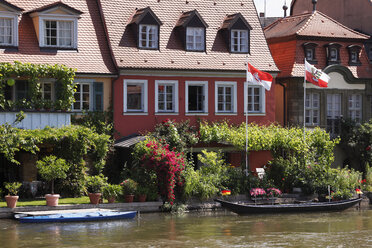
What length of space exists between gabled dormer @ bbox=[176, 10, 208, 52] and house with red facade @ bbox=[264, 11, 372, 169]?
18.3 ft

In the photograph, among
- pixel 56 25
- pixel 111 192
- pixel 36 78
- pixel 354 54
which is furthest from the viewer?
pixel 354 54

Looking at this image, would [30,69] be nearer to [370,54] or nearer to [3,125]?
[3,125]

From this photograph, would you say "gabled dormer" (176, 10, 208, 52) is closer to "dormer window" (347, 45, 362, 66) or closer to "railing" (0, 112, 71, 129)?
"railing" (0, 112, 71, 129)

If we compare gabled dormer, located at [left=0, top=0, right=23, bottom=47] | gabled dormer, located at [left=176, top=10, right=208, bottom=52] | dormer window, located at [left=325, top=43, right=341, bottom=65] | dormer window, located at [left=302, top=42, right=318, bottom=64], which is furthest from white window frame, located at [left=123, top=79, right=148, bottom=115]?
dormer window, located at [left=325, top=43, right=341, bottom=65]

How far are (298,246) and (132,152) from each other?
1146 cm

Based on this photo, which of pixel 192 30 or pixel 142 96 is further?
pixel 192 30

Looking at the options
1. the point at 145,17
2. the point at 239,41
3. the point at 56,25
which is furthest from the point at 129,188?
the point at 239,41

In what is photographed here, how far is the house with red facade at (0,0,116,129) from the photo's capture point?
117 feet

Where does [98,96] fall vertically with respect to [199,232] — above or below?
above

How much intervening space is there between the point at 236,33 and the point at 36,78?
473 inches

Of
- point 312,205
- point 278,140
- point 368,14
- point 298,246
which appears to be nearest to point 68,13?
point 278,140

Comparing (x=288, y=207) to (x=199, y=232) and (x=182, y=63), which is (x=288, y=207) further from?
(x=182, y=63)

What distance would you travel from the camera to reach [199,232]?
28.3 metres

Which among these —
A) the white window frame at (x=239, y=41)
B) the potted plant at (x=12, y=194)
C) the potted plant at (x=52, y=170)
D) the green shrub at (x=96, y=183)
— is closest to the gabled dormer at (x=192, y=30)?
the white window frame at (x=239, y=41)
